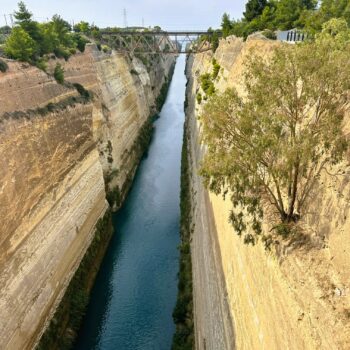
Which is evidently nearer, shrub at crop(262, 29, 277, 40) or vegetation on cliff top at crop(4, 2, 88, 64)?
vegetation on cliff top at crop(4, 2, 88, 64)

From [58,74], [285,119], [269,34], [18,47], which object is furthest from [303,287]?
[269,34]

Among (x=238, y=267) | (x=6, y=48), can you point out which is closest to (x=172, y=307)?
(x=238, y=267)

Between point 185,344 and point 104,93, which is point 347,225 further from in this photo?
point 104,93

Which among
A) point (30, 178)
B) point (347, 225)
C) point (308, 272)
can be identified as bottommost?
point (30, 178)

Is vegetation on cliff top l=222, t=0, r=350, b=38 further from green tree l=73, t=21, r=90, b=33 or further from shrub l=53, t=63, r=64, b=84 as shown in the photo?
green tree l=73, t=21, r=90, b=33

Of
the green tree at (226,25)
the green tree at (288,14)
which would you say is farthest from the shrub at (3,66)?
the green tree at (226,25)

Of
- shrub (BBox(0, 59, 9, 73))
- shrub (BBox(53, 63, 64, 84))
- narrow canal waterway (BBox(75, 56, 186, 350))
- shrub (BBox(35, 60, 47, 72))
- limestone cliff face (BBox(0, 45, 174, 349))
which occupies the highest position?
shrub (BBox(0, 59, 9, 73))

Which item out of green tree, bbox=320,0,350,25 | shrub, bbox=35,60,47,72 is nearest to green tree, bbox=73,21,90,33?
shrub, bbox=35,60,47,72

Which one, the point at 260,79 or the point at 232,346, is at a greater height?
the point at 260,79
